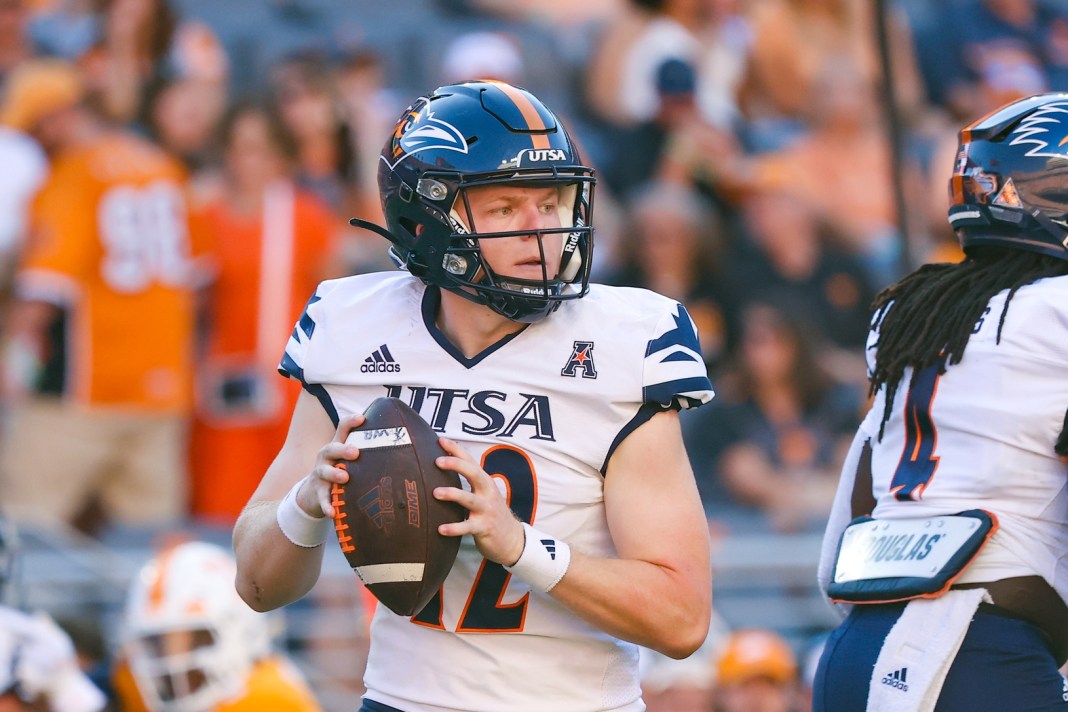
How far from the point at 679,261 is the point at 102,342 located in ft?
8.70

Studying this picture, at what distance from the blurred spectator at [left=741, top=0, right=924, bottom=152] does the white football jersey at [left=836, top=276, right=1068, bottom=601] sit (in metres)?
6.20

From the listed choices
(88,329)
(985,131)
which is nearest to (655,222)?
(88,329)

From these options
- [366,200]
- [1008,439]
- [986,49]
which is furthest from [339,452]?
[986,49]

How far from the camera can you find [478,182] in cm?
291

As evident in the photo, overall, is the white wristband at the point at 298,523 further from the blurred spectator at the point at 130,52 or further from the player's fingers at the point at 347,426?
the blurred spectator at the point at 130,52

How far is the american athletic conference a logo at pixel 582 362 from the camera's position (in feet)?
9.37

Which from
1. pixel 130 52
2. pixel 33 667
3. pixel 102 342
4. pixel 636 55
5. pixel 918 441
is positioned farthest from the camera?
pixel 636 55

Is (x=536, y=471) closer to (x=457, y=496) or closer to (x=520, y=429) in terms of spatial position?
(x=520, y=429)

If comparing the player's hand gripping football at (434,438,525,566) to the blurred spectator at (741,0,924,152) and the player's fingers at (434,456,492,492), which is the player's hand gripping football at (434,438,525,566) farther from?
the blurred spectator at (741,0,924,152)

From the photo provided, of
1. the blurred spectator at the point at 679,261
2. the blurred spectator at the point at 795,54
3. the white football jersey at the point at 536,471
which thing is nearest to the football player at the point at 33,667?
the white football jersey at the point at 536,471

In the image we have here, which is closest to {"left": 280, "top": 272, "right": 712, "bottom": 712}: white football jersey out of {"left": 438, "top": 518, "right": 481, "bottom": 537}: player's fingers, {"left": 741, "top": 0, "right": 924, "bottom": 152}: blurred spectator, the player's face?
the player's face

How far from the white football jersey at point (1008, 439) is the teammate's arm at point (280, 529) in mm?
1082

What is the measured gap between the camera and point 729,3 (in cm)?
945

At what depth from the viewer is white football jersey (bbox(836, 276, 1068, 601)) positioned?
2.97 m
